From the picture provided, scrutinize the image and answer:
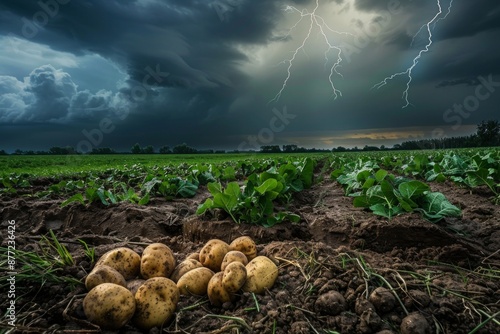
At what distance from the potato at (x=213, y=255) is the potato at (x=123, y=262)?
48 cm

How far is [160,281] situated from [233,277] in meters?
0.44

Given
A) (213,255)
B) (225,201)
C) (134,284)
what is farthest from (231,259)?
(225,201)

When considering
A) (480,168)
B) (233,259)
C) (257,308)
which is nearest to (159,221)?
(233,259)

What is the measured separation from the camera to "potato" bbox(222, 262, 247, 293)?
6.31 ft

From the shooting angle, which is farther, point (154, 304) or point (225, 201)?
point (225, 201)

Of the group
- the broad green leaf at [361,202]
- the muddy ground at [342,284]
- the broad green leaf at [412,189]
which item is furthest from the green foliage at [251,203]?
the broad green leaf at [412,189]

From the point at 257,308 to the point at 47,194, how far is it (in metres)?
6.37

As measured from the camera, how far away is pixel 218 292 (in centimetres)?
195

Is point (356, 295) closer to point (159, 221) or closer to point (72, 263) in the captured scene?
point (72, 263)

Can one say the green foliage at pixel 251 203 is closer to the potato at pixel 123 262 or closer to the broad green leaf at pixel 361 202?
the broad green leaf at pixel 361 202

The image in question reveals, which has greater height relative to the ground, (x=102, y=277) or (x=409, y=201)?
(x=409, y=201)

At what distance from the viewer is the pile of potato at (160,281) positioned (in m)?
1.74

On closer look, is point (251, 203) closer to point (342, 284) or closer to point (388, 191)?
point (388, 191)

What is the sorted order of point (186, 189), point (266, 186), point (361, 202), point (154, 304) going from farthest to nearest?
point (186, 189), point (361, 202), point (266, 186), point (154, 304)
